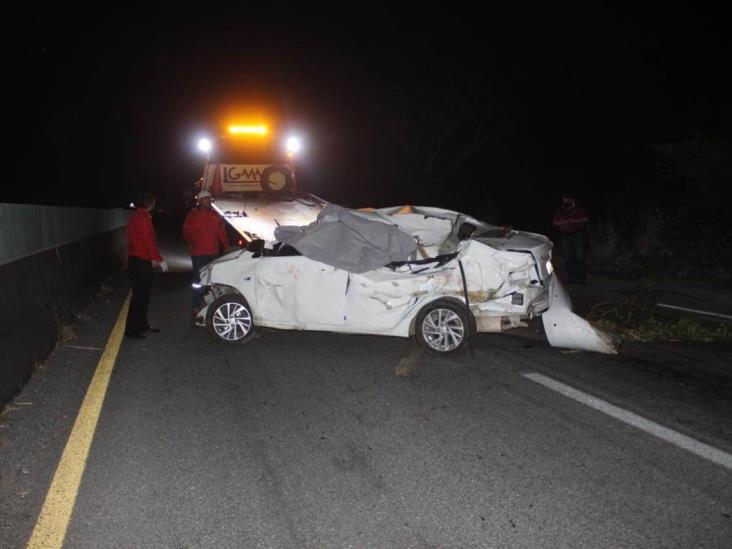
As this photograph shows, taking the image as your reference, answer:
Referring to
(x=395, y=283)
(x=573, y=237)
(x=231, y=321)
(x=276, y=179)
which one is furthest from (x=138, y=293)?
(x=573, y=237)

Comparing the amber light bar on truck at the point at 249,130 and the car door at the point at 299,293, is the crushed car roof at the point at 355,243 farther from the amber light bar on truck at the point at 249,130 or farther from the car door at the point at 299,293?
the amber light bar on truck at the point at 249,130

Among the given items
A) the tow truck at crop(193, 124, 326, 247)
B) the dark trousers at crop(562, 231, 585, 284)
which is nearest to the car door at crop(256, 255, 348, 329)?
the tow truck at crop(193, 124, 326, 247)

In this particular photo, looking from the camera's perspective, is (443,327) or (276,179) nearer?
(443,327)

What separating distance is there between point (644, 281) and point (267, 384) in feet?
31.0

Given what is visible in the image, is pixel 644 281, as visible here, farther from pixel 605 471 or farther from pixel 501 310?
pixel 605 471

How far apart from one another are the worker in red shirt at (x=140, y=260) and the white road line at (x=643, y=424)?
464 cm

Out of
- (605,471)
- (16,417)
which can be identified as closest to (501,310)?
(605,471)

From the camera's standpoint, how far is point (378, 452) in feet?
15.2

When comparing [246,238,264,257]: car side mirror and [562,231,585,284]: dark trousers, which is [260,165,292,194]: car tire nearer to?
[562,231,585,284]: dark trousers

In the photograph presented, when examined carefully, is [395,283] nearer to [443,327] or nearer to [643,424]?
[443,327]

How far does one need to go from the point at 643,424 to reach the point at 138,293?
5878 mm

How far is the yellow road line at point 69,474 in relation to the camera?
3545mm

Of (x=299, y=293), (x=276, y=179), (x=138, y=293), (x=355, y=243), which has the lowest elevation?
(x=138, y=293)

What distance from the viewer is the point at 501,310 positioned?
7.11 meters
